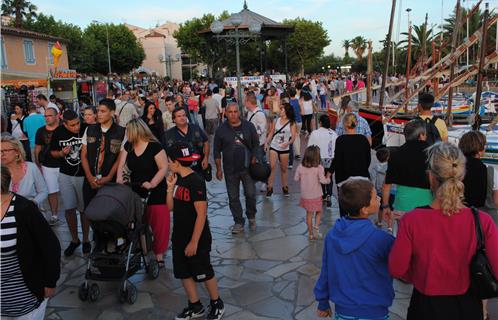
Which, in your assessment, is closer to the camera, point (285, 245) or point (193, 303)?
point (193, 303)

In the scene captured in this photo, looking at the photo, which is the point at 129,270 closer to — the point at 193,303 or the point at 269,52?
the point at 193,303

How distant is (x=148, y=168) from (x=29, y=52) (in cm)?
4073

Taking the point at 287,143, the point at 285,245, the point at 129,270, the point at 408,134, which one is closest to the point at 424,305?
the point at 408,134

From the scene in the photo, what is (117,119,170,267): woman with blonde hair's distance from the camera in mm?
5055

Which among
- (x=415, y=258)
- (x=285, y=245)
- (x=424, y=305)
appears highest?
(x=415, y=258)

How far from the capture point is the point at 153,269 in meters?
5.22

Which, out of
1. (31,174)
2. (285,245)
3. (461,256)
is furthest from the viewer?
(285,245)

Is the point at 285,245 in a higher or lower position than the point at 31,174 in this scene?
lower

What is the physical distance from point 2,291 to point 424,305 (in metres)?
2.46

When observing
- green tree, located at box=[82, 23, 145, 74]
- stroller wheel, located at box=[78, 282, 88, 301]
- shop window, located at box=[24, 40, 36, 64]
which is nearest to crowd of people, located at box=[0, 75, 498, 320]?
stroller wheel, located at box=[78, 282, 88, 301]

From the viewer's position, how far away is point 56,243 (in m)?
2.90

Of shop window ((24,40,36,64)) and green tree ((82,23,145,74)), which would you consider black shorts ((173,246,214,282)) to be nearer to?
shop window ((24,40,36,64))

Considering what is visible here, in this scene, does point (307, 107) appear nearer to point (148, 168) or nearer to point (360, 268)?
point (148, 168)

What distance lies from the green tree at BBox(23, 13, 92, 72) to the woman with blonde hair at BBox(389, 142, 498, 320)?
187 ft
